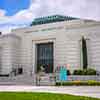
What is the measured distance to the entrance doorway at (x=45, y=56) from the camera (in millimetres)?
65812

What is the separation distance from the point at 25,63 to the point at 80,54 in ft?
46.7

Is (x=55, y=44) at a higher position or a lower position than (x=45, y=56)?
higher

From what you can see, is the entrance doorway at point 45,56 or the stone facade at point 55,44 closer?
the stone facade at point 55,44

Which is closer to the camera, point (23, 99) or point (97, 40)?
point (23, 99)

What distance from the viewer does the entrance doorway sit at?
65812 millimetres

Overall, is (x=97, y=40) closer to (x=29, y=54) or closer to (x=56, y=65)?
(x=56, y=65)

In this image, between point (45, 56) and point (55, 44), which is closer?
point (55, 44)

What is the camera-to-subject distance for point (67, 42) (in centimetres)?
6072

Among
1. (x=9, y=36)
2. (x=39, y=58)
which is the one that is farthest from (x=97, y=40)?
(x=9, y=36)

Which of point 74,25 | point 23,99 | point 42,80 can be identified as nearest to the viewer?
point 23,99

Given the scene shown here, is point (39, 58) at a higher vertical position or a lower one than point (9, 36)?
lower

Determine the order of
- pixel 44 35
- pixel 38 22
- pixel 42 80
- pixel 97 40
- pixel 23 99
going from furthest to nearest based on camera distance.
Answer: pixel 38 22 < pixel 44 35 < pixel 97 40 < pixel 42 80 < pixel 23 99

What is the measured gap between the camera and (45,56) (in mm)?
67062

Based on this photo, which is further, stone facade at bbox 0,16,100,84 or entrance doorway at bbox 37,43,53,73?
entrance doorway at bbox 37,43,53,73
